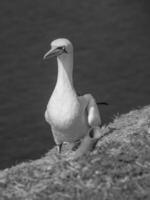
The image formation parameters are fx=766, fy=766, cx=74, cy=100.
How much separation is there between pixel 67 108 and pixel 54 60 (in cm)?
1027

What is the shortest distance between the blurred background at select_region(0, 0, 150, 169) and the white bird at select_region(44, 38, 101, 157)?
5762mm

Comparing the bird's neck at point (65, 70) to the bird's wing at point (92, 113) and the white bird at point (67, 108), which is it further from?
the bird's wing at point (92, 113)

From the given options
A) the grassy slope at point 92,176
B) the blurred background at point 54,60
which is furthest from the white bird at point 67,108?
the blurred background at point 54,60

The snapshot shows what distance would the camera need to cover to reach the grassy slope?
9352 millimetres

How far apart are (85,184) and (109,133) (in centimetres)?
258

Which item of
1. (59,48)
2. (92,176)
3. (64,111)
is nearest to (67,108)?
(64,111)

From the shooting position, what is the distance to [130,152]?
404 inches

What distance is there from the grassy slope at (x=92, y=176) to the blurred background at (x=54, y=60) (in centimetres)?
830

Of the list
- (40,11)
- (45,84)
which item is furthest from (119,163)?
(40,11)

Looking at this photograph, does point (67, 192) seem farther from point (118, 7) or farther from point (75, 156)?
point (118, 7)

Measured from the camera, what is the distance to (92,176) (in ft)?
31.9

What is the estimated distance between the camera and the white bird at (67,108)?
41.4 ft

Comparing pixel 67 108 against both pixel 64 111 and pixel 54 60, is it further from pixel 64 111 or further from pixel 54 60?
pixel 54 60

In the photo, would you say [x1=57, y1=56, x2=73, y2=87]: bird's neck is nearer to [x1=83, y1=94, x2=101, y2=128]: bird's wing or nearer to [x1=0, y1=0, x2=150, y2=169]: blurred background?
[x1=83, y1=94, x2=101, y2=128]: bird's wing
